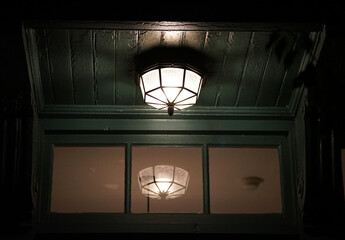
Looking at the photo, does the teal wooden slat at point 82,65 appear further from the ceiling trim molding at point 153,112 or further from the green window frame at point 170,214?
Result: the green window frame at point 170,214

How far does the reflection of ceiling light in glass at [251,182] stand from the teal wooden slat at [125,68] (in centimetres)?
129

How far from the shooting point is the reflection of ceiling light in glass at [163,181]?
705 centimetres

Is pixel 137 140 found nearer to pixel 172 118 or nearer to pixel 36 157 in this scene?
pixel 172 118

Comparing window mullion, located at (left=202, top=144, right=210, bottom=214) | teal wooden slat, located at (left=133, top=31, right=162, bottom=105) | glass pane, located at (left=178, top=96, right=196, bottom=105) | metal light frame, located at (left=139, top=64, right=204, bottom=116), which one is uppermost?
teal wooden slat, located at (left=133, top=31, right=162, bottom=105)

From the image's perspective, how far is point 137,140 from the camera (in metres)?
7.06

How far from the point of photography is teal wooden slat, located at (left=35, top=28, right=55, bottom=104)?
6.27 m

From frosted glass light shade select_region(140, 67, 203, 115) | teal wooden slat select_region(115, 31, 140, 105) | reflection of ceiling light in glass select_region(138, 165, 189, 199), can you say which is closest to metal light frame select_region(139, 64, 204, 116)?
frosted glass light shade select_region(140, 67, 203, 115)

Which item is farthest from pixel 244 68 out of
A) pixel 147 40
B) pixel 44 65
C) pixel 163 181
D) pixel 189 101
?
pixel 44 65

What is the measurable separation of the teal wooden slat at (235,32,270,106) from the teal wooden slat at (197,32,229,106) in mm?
223

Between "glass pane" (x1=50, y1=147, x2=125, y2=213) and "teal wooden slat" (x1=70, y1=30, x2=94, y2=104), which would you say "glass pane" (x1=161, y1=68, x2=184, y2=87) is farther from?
"glass pane" (x1=50, y1=147, x2=125, y2=213)

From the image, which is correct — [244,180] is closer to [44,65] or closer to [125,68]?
[125,68]

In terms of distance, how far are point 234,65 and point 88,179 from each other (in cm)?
177

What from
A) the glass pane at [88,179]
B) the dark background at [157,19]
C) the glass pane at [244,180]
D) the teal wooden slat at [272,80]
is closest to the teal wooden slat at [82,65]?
the dark background at [157,19]

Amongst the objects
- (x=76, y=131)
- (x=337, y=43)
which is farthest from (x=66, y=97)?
(x=337, y=43)
